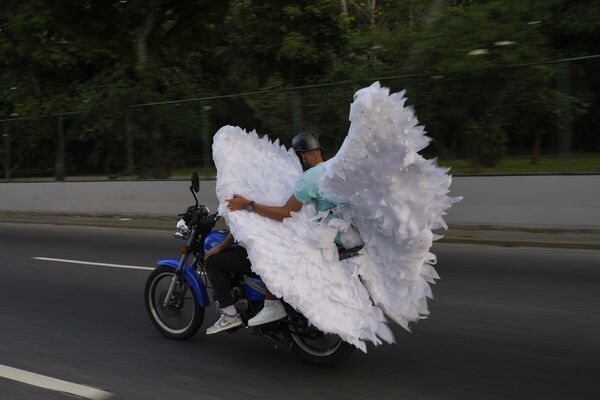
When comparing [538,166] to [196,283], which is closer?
[196,283]

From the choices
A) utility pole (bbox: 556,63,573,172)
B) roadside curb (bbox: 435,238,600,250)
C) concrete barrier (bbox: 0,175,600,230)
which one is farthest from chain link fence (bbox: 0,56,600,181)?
roadside curb (bbox: 435,238,600,250)

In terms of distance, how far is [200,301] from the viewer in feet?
16.4

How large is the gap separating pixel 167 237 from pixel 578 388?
28.0 ft

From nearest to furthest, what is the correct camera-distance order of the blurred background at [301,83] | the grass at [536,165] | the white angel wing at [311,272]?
1. the white angel wing at [311,272]
2. the grass at [536,165]
3. the blurred background at [301,83]

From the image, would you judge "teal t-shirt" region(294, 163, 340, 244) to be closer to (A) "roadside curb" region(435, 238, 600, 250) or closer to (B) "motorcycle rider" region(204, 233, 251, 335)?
(B) "motorcycle rider" region(204, 233, 251, 335)

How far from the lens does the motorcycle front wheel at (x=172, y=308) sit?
5.15m

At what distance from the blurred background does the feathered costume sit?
21.4ft

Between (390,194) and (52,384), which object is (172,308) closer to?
(52,384)

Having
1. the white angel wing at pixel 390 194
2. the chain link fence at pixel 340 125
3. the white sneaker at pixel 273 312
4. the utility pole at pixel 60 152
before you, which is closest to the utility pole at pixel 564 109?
the chain link fence at pixel 340 125

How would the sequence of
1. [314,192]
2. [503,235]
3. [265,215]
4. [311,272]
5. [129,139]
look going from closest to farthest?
[311,272] → [314,192] → [265,215] → [503,235] → [129,139]

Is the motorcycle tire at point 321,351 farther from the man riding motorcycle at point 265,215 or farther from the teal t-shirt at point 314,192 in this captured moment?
the teal t-shirt at point 314,192

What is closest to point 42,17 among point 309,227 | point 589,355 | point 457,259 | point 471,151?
point 471,151

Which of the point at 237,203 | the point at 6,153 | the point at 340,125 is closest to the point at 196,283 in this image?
the point at 237,203

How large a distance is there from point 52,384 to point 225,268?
1415mm
